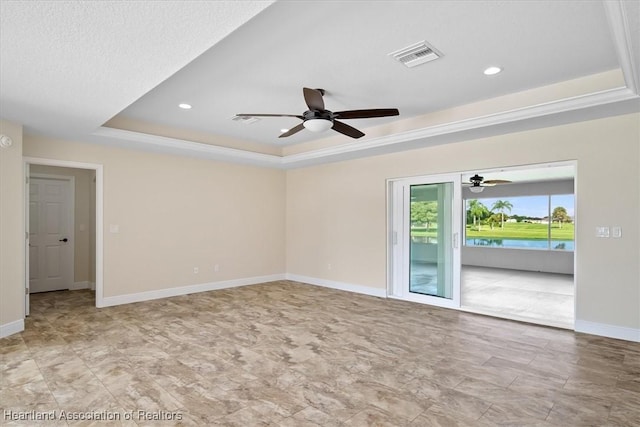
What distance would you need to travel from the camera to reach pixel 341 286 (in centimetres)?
682

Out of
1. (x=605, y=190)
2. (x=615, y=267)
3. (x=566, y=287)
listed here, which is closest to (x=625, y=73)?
(x=605, y=190)

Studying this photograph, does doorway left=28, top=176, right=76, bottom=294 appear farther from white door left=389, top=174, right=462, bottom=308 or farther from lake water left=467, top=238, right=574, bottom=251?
lake water left=467, top=238, right=574, bottom=251

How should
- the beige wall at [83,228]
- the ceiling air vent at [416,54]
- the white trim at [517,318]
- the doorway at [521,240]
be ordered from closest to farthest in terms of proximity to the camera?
the ceiling air vent at [416,54] → the white trim at [517,318] → the doorway at [521,240] → the beige wall at [83,228]

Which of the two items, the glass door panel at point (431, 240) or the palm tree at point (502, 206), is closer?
the glass door panel at point (431, 240)

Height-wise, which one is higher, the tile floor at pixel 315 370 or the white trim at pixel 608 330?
the white trim at pixel 608 330

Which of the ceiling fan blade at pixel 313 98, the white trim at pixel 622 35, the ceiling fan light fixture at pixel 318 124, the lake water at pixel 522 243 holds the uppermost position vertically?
the white trim at pixel 622 35

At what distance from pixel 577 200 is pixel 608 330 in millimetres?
1538

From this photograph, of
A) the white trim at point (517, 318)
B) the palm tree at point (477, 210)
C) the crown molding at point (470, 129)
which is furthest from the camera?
the palm tree at point (477, 210)

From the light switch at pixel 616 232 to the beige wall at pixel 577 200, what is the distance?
0.04 meters

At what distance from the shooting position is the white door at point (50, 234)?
634 cm

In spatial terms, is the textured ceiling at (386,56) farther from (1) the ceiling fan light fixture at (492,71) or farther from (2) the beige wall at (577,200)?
(2) the beige wall at (577,200)

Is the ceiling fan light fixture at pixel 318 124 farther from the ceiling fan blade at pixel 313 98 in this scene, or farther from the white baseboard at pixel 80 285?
the white baseboard at pixel 80 285

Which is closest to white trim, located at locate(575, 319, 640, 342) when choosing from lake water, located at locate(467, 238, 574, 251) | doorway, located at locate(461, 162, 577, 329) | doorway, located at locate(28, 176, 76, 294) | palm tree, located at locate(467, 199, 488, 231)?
doorway, located at locate(461, 162, 577, 329)

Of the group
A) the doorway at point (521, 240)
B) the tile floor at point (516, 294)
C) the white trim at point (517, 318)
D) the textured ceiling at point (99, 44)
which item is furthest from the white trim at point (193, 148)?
the white trim at point (517, 318)
